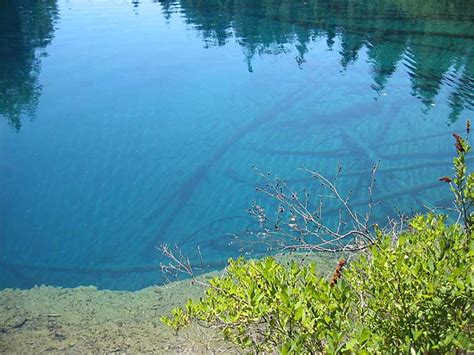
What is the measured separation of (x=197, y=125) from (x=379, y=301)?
339 inches

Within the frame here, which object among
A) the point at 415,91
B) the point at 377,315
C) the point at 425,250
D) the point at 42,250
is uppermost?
the point at 425,250

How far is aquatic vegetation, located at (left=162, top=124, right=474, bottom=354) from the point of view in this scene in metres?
2.32

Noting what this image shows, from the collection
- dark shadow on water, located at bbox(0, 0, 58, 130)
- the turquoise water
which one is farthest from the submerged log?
dark shadow on water, located at bbox(0, 0, 58, 130)

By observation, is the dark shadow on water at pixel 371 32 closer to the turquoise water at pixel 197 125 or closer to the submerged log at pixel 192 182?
the turquoise water at pixel 197 125

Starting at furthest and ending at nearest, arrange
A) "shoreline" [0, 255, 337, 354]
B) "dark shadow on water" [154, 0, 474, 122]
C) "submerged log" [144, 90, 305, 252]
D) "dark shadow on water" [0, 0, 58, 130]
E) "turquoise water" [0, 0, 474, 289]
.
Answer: "dark shadow on water" [154, 0, 474, 122] < "dark shadow on water" [0, 0, 58, 130] < "submerged log" [144, 90, 305, 252] < "turquoise water" [0, 0, 474, 289] < "shoreline" [0, 255, 337, 354]

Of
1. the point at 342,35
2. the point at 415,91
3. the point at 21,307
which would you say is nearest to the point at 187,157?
the point at 21,307

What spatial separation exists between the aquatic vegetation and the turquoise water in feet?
13.5

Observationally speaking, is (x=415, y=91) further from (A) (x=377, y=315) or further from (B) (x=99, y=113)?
(A) (x=377, y=315)

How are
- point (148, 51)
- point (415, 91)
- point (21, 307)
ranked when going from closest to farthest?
point (21, 307) → point (415, 91) → point (148, 51)

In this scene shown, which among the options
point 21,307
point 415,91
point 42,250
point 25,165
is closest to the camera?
point 21,307

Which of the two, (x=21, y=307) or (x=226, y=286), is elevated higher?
(x=226, y=286)

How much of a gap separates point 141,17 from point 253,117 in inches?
477

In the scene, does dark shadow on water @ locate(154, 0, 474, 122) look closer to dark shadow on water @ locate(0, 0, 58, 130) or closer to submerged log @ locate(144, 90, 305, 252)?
submerged log @ locate(144, 90, 305, 252)

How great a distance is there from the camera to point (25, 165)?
9.65 metres
